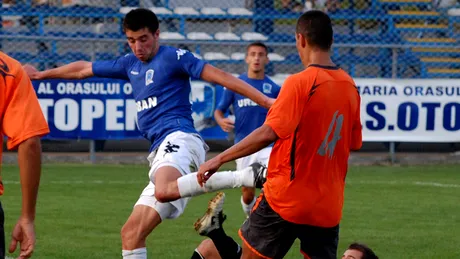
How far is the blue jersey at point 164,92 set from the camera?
7.14 meters

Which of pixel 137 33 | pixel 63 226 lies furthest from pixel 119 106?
pixel 137 33

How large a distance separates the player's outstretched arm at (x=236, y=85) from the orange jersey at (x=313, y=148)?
1112 millimetres

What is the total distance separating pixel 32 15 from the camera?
19.8 m

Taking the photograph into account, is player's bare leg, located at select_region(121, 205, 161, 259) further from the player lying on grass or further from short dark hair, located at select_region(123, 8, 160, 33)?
short dark hair, located at select_region(123, 8, 160, 33)

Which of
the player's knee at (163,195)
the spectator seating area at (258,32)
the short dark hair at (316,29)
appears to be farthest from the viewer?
the spectator seating area at (258,32)

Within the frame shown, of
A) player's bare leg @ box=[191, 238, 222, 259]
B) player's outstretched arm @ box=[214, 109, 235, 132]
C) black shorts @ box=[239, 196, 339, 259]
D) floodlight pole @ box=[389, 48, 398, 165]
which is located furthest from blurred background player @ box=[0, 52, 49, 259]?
floodlight pole @ box=[389, 48, 398, 165]

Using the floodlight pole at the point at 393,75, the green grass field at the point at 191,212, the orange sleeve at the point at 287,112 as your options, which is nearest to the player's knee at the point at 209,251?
the green grass field at the point at 191,212

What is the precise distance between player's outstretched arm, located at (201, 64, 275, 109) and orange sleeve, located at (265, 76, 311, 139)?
1330 millimetres

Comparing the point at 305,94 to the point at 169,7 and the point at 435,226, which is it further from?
the point at 169,7

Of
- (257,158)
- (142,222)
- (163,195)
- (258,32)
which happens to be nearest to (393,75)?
(258,32)

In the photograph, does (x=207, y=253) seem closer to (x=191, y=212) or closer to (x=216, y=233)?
(x=216, y=233)

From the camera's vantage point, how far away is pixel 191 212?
11.4m

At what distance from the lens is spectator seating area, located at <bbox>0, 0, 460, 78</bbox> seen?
61.4 ft

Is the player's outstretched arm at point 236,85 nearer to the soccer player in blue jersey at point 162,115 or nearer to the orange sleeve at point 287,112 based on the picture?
the soccer player in blue jersey at point 162,115
